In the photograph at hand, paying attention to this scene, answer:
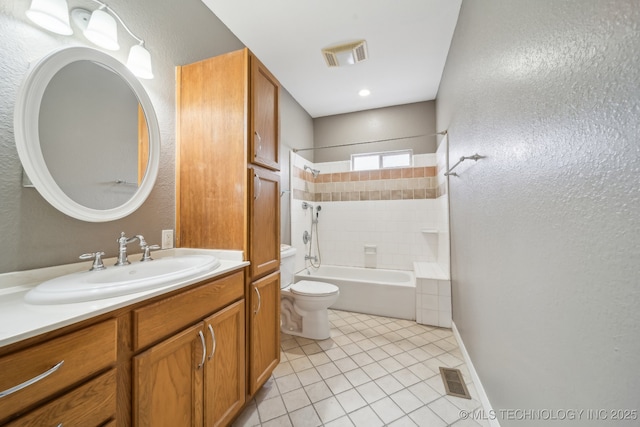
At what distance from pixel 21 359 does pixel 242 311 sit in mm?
790

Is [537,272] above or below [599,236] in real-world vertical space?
below

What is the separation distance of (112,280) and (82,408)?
20.1 inches

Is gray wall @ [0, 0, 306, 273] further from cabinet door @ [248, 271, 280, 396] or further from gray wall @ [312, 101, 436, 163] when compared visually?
gray wall @ [312, 101, 436, 163]

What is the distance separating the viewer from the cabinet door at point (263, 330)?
1.30m

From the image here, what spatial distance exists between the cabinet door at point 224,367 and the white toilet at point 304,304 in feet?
2.79

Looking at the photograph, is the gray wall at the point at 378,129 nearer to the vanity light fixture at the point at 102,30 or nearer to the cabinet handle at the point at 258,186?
the cabinet handle at the point at 258,186

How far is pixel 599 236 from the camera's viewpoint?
0.56m

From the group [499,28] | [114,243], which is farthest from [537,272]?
[114,243]

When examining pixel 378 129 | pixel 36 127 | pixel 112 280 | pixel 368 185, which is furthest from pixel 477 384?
pixel 378 129

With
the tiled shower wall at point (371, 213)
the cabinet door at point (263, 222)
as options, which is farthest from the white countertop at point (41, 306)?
the tiled shower wall at point (371, 213)

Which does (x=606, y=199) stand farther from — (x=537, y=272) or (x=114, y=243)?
(x=114, y=243)

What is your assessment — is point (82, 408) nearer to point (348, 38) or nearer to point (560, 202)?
point (560, 202)

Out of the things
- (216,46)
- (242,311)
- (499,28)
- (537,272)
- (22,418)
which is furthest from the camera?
(216,46)

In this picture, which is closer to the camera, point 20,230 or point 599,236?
point 599,236
